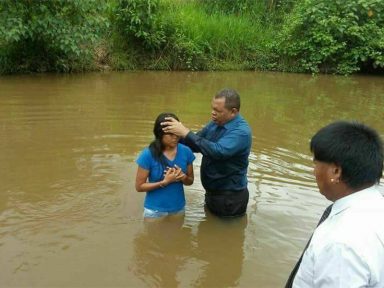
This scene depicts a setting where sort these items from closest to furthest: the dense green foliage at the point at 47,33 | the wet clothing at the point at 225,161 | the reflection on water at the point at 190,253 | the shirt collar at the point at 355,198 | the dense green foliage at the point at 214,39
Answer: the shirt collar at the point at 355,198
the reflection on water at the point at 190,253
the wet clothing at the point at 225,161
the dense green foliage at the point at 47,33
the dense green foliage at the point at 214,39

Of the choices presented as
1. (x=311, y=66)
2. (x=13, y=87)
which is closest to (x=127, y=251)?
(x=13, y=87)

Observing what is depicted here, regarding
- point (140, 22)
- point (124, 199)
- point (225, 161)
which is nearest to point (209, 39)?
point (140, 22)

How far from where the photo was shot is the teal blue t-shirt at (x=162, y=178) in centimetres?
434

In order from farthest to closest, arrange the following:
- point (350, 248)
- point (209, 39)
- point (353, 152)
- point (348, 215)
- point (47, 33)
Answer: point (209, 39), point (47, 33), point (353, 152), point (348, 215), point (350, 248)

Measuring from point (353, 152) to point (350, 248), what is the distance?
38cm

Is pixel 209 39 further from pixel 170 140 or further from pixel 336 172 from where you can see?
pixel 336 172

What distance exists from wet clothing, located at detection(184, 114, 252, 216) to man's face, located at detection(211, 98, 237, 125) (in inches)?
2.0

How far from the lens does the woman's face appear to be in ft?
13.9

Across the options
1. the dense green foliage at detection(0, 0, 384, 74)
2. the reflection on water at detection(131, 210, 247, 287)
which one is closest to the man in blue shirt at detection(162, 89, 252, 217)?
the reflection on water at detection(131, 210, 247, 287)

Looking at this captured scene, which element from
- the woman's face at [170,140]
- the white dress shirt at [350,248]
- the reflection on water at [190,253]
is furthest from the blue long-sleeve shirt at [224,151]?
the white dress shirt at [350,248]

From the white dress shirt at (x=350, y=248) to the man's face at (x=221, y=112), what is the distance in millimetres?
2589

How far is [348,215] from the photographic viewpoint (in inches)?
69.4

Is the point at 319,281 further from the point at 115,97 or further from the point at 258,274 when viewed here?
the point at 115,97

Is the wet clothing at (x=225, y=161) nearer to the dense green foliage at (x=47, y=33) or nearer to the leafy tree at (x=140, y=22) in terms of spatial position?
the dense green foliage at (x=47, y=33)
